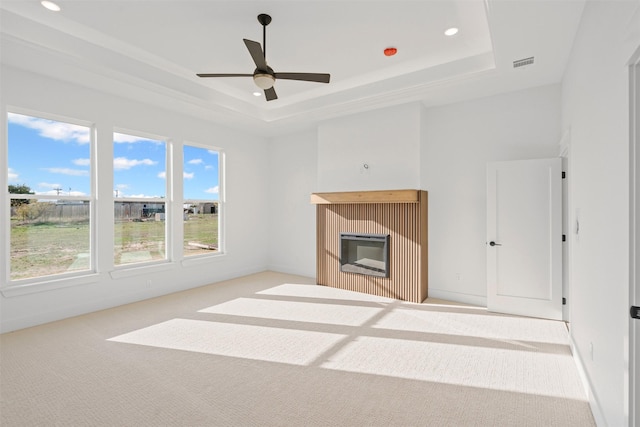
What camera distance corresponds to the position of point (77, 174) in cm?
424

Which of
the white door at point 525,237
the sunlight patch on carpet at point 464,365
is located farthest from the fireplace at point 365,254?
the sunlight patch on carpet at point 464,365

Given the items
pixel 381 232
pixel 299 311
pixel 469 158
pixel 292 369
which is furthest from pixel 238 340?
pixel 469 158

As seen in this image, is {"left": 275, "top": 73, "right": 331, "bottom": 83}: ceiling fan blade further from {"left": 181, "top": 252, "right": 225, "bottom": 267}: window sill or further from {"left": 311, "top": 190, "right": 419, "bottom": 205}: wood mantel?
{"left": 181, "top": 252, "right": 225, "bottom": 267}: window sill

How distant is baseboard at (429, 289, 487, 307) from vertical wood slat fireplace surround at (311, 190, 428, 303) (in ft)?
0.51

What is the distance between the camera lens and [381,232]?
504 cm

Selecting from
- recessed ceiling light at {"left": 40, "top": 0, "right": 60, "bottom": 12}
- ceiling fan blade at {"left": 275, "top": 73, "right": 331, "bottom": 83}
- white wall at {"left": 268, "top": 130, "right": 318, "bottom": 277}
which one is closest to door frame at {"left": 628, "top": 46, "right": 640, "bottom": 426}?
ceiling fan blade at {"left": 275, "top": 73, "right": 331, "bottom": 83}

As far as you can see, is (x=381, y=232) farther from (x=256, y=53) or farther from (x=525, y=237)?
(x=256, y=53)

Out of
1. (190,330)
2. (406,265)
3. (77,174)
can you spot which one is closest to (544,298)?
(406,265)

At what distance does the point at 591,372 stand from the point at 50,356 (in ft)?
14.6

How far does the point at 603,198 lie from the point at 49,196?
548cm

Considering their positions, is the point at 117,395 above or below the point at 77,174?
below

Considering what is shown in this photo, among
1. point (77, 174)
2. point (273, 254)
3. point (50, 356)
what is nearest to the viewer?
point (50, 356)

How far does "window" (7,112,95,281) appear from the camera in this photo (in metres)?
3.74

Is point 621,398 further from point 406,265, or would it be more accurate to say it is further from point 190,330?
point 190,330
